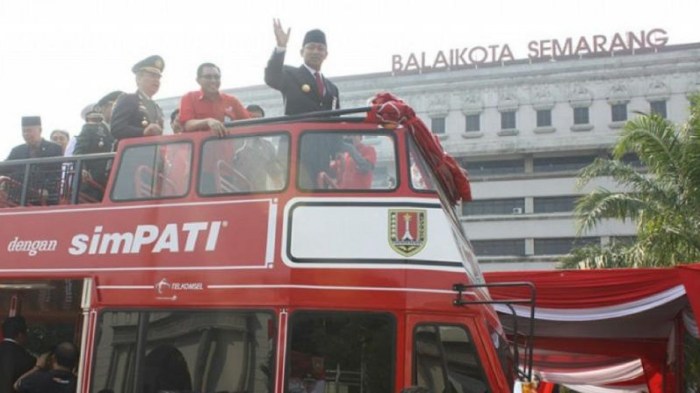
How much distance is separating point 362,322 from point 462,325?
774mm

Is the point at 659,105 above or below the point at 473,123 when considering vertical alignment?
above

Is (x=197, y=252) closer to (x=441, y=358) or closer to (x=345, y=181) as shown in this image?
(x=345, y=181)

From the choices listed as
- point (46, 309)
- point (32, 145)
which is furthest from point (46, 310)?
point (32, 145)

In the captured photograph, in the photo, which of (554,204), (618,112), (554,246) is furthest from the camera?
(618,112)

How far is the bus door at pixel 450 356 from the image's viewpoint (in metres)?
5.50

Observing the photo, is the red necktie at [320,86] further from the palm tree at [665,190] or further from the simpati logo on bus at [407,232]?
the palm tree at [665,190]

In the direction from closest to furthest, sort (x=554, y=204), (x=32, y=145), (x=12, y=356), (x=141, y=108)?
1. (x=12, y=356)
2. (x=141, y=108)
3. (x=32, y=145)
4. (x=554, y=204)

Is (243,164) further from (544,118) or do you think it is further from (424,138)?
(544,118)

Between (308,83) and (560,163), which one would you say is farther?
(560,163)

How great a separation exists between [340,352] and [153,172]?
2.44 m

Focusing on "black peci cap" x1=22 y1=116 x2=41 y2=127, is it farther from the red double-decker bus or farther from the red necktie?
the red necktie

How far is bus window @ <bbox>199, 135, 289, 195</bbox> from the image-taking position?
6.12m

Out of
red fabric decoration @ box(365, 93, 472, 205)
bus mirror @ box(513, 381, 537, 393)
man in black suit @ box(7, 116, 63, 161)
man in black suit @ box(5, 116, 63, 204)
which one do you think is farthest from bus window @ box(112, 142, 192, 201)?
bus mirror @ box(513, 381, 537, 393)

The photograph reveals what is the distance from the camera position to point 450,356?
5582 millimetres
